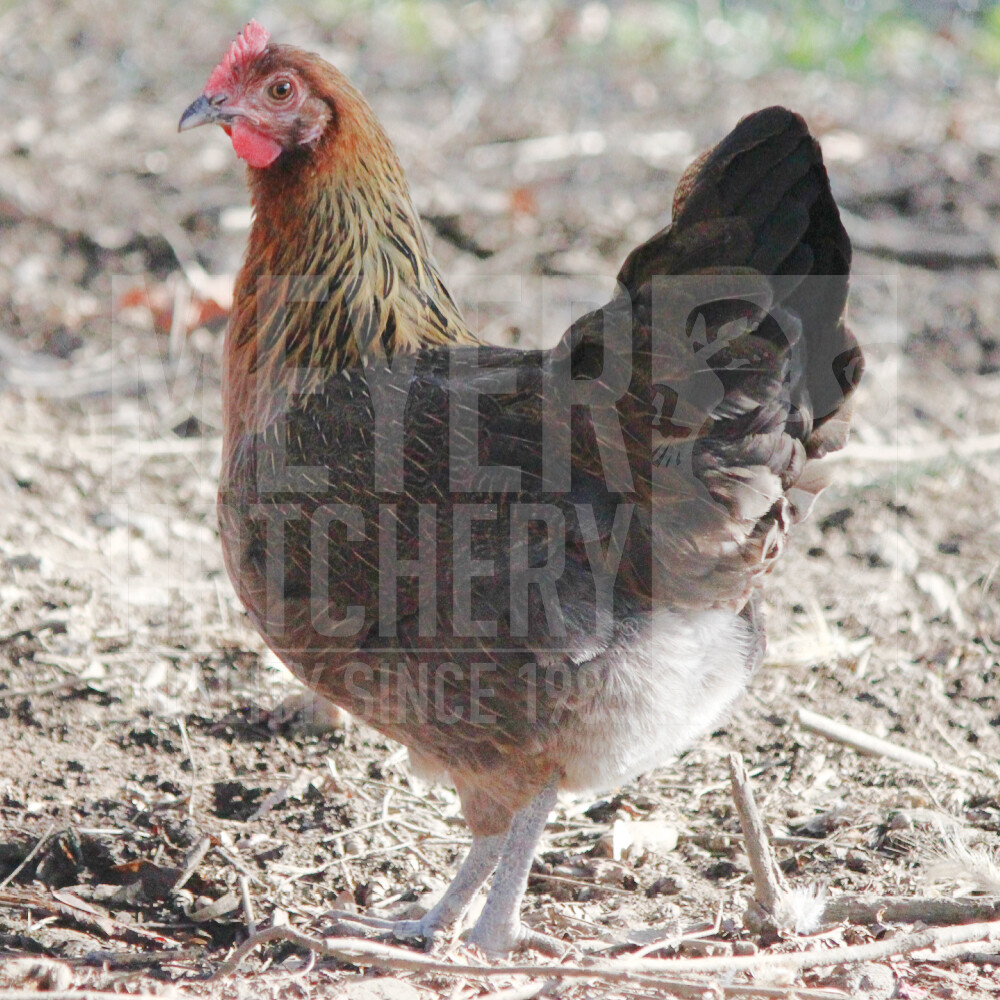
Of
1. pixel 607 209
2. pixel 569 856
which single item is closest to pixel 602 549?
pixel 569 856

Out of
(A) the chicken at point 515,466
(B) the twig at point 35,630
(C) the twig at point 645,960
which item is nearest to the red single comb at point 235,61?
(A) the chicken at point 515,466

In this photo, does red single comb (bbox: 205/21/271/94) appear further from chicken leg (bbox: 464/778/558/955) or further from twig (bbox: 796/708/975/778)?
twig (bbox: 796/708/975/778)

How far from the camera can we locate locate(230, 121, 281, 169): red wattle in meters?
3.21

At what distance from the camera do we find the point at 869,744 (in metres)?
3.65

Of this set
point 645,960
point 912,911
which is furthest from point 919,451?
point 645,960

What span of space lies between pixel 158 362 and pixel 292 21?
469 cm

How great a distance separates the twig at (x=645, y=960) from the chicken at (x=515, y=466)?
46cm

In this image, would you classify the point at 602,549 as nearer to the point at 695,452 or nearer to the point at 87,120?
the point at 695,452

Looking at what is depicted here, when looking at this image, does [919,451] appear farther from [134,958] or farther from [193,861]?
[134,958]

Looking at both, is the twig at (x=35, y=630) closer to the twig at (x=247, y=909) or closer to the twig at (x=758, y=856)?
the twig at (x=247, y=909)

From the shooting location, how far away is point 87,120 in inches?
296

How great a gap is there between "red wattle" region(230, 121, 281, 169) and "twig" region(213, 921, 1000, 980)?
2.01 meters

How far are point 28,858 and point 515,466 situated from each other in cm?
161

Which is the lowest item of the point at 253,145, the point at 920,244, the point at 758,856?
the point at 758,856
